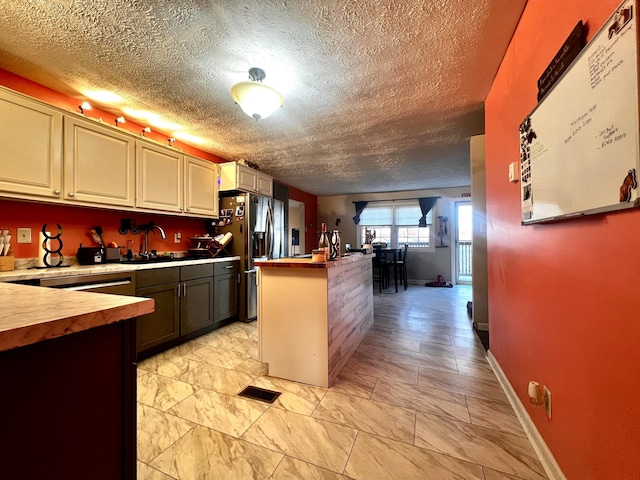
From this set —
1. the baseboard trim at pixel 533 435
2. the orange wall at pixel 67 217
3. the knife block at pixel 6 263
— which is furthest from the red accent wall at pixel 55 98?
the baseboard trim at pixel 533 435

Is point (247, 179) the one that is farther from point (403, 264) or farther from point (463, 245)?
point (463, 245)

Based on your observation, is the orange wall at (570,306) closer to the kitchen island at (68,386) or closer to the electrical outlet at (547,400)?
the electrical outlet at (547,400)

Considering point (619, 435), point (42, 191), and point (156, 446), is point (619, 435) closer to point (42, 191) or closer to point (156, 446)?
point (156, 446)

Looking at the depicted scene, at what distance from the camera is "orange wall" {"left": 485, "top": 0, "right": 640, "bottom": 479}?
2.51 ft

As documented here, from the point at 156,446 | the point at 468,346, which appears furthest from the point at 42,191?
the point at 468,346

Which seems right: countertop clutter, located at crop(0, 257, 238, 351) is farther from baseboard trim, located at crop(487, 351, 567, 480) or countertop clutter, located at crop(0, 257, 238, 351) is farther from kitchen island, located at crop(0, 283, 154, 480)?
baseboard trim, located at crop(487, 351, 567, 480)

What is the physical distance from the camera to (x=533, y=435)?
4.41ft

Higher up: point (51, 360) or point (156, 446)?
point (51, 360)

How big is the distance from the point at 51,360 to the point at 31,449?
0.17 metres

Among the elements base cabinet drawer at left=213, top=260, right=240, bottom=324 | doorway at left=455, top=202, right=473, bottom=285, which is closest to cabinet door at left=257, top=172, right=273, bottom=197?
base cabinet drawer at left=213, top=260, right=240, bottom=324

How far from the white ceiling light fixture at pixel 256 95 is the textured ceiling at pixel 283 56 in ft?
0.29

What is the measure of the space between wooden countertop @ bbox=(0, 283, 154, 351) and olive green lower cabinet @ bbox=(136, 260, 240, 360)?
168 centimetres

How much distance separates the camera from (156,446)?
53.7 inches

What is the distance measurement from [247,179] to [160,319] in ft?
6.98
